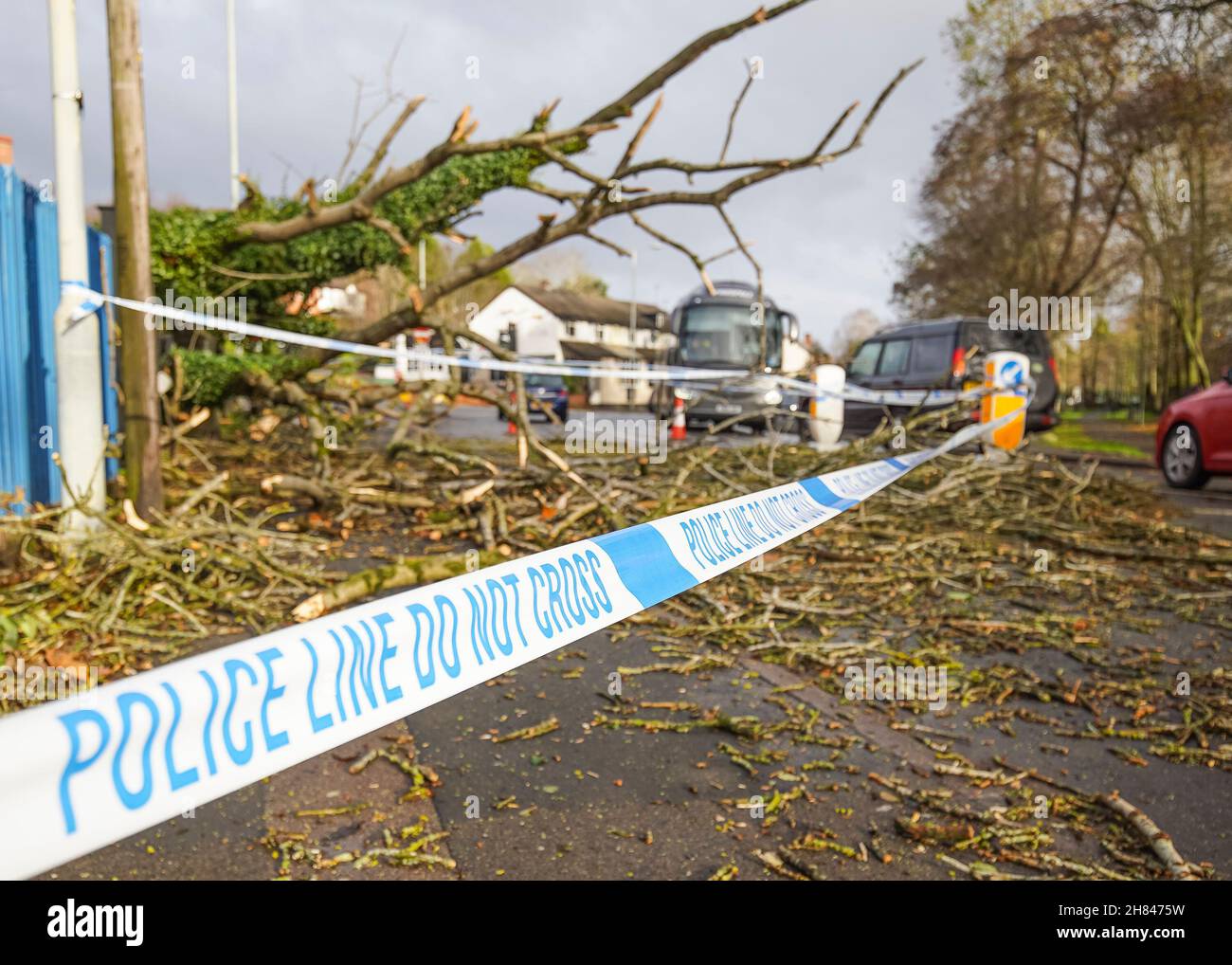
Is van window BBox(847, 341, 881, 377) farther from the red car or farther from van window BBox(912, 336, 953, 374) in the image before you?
the red car

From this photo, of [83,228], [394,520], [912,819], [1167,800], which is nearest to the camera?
[912,819]

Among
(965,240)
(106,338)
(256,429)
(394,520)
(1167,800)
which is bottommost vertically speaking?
(1167,800)

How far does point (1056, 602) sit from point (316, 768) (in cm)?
461

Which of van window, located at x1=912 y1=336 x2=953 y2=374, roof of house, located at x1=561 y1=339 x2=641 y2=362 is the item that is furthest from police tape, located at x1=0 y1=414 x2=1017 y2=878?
roof of house, located at x1=561 y1=339 x2=641 y2=362

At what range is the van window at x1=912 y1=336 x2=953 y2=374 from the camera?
51.4 ft

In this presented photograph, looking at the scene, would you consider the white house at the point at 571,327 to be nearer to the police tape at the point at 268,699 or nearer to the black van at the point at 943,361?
the black van at the point at 943,361


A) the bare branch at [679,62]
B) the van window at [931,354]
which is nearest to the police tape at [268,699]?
the bare branch at [679,62]

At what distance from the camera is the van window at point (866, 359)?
17.1 metres

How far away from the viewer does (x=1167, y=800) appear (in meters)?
3.29

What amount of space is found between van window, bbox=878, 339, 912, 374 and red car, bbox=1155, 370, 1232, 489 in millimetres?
4422

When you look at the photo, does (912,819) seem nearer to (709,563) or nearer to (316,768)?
(709,563)

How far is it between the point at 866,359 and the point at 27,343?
13782 mm

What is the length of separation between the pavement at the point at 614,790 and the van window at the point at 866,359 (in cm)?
1351
